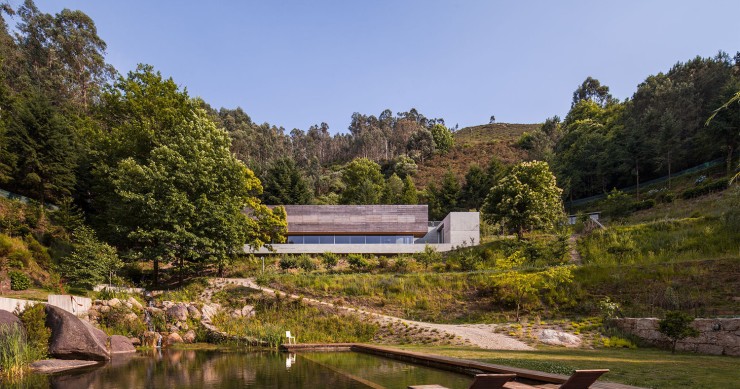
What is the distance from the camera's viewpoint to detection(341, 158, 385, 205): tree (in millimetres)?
55938

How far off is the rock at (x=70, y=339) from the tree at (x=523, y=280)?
16360 mm

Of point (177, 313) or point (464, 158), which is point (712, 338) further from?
point (464, 158)

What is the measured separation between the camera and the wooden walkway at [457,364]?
6902 millimetres

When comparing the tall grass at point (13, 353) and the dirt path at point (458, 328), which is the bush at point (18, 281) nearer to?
the dirt path at point (458, 328)

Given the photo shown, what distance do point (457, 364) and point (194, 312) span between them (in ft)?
Answer: 47.8

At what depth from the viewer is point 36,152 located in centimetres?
2855

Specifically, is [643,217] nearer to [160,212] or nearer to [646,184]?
[646,184]

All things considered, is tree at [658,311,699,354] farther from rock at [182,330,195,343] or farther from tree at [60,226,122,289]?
tree at [60,226,122,289]

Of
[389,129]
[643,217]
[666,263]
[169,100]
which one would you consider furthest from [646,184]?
[389,129]

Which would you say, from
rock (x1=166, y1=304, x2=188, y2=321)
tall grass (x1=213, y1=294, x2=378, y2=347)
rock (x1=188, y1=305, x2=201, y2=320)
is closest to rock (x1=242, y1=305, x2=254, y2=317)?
tall grass (x1=213, y1=294, x2=378, y2=347)

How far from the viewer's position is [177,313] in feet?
63.9

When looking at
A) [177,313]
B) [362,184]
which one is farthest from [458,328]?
[362,184]

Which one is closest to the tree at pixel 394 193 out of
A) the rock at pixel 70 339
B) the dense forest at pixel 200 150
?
the dense forest at pixel 200 150

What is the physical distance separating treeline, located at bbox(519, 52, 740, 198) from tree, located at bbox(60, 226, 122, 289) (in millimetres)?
51635
